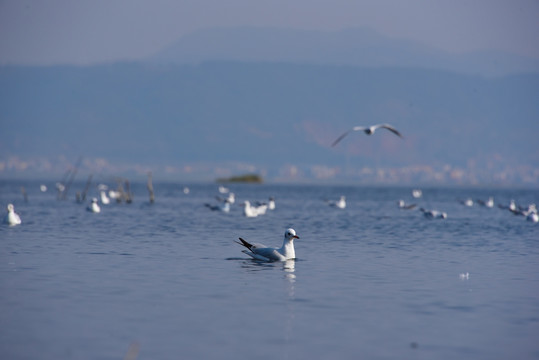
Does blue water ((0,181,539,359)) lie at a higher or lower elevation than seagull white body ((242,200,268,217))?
lower

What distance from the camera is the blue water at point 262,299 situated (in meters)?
14.5

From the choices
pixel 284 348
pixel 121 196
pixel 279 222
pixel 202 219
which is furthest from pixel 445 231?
pixel 121 196

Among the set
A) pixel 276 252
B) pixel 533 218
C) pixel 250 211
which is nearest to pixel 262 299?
pixel 276 252

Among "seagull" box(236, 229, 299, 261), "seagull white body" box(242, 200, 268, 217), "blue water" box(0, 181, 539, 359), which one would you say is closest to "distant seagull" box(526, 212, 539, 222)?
"seagull white body" box(242, 200, 268, 217)

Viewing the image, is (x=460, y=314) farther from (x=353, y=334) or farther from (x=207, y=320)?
(x=207, y=320)

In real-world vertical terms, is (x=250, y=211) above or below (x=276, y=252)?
above

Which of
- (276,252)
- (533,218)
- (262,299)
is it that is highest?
(533,218)

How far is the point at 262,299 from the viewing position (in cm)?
1920

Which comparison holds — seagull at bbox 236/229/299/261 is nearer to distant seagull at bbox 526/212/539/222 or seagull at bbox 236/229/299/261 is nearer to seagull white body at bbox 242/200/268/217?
seagull white body at bbox 242/200/268/217

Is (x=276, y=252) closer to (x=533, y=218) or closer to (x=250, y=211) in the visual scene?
(x=250, y=211)

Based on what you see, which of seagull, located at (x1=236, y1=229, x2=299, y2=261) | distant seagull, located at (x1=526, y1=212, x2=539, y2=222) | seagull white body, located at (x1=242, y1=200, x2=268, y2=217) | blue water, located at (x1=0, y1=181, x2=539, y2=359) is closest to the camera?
blue water, located at (x1=0, y1=181, x2=539, y2=359)

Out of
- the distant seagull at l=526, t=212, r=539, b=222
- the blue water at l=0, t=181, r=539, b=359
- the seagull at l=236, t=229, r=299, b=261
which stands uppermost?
the distant seagull at l=526, t=212, r=539, b=222

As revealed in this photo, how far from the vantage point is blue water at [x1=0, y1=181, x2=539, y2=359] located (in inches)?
573

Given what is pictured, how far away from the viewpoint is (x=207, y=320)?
16.6 m
